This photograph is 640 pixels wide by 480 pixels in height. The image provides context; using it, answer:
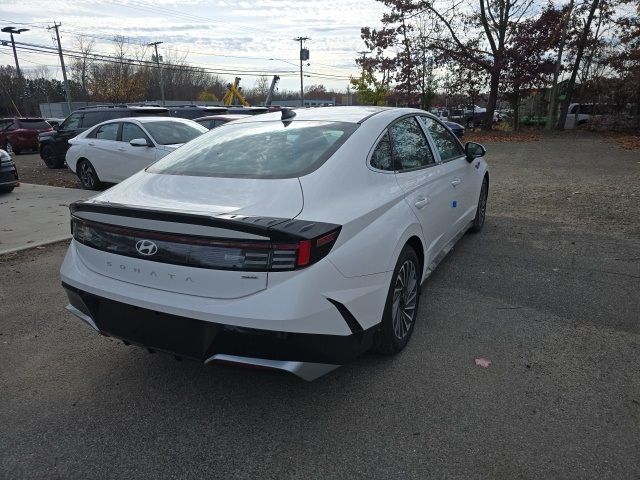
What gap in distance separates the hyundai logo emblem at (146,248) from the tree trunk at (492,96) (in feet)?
86.1

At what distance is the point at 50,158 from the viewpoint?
49.6 feet

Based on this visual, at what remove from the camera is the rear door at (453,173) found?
14.4 ft

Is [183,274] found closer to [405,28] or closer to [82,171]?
[82,171]

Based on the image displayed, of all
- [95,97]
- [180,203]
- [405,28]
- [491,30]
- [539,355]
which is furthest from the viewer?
[95,97]

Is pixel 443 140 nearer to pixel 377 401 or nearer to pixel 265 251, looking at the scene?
pixel 377 401

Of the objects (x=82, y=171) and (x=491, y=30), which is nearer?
(x=82, y=171)

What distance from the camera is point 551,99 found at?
25578mm

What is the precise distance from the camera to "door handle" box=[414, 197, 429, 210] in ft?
11.4

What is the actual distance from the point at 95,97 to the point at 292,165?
7026 centimetres

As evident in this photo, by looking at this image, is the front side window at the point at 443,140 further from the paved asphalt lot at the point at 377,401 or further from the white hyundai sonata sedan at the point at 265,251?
the paved asphalt lot at the point at 377,401

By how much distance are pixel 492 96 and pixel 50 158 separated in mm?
21509

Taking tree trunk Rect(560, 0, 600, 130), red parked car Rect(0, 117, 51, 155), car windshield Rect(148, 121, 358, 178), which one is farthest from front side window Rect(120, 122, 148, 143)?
tree trunk Rect(560, 0, 600, 130)

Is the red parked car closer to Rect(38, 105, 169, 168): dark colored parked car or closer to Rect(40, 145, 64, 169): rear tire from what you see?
Rect(40, 145, 64, 169): rear tire

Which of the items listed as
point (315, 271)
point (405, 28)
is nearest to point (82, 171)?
point (315, 271)
